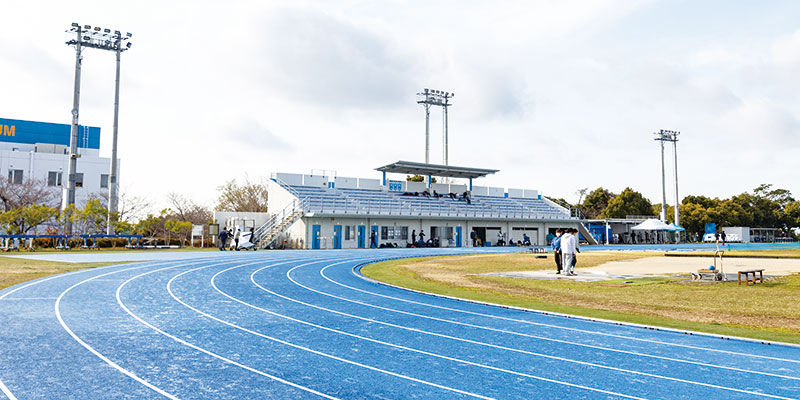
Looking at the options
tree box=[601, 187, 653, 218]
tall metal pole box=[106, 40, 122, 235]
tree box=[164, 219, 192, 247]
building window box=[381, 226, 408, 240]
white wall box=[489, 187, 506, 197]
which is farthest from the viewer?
tree box=[601, 187, 653, 218]

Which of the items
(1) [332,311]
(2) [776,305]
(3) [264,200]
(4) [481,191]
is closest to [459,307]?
(1) [332,311]

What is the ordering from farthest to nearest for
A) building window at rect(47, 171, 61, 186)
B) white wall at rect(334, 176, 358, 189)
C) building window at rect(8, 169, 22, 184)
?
building window at rect(47, 171, 61, 186) < building window at rect(8, 169, 22, 184) < white wall at rect(334, 176, 358, 189)

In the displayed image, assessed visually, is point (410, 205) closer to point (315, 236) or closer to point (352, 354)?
point (315, 236)

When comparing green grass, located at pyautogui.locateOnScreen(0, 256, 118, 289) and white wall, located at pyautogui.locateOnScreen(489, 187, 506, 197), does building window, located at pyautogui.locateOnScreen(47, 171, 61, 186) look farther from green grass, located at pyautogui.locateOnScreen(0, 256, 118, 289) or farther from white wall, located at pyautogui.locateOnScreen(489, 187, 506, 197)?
white wall, located at pyautogui.locateOnScreen(489, 187, 506, 197)

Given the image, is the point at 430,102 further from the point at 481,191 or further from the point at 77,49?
the point at 77,49

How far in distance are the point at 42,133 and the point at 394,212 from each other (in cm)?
4891

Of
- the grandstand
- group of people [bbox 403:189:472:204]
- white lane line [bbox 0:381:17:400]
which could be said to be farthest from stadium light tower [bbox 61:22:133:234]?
white lane line [bbox 0:381:17:400]

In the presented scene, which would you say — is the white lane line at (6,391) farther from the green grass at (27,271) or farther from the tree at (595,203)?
the tree at (595,203)

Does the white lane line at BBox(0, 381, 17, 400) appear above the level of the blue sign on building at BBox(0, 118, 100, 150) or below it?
below

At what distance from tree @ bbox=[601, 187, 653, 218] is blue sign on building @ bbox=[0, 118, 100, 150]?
225ft

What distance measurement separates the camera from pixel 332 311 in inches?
404

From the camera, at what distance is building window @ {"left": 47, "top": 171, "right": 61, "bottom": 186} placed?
192 ft

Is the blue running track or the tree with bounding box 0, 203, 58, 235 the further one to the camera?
the tree with bounding box 0, 203, 58, 235

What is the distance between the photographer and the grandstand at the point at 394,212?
40.0 m
